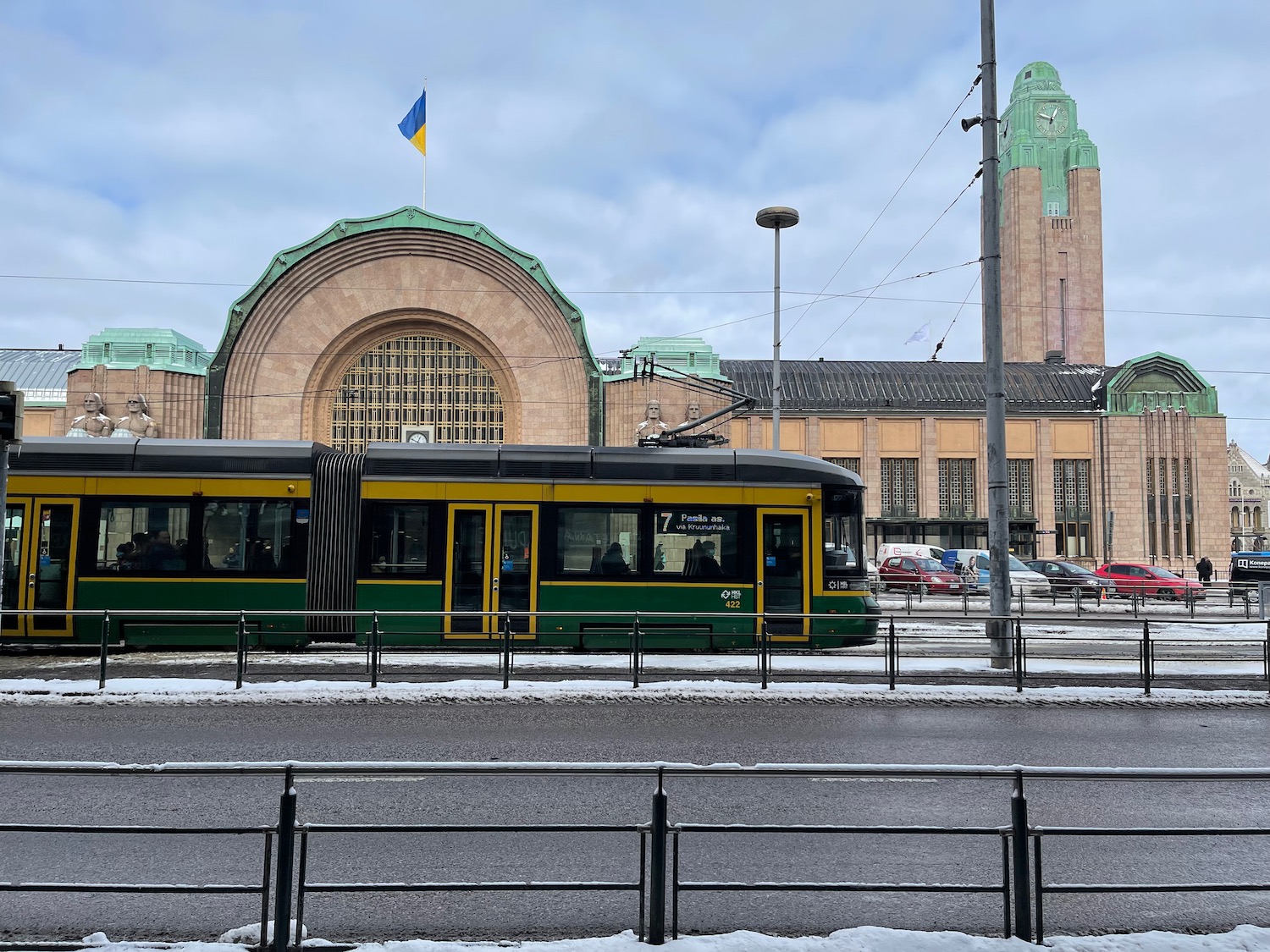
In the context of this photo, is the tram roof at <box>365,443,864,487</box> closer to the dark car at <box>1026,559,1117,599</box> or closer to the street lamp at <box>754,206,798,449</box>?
the street lamp at <box>754,206,798,449</box>

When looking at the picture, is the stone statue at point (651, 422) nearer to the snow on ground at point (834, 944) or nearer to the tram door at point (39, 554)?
the tram door at point (39, 554)

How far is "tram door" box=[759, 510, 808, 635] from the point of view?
15617 mm

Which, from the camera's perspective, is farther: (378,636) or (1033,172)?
(1033,172)

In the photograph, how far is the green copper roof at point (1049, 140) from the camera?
8175 centimetres

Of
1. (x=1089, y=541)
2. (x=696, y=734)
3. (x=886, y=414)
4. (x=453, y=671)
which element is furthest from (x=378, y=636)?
(x=1089, y=541)

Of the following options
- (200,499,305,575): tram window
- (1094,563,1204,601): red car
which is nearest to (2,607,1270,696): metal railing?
(200,499,305,575): tram window

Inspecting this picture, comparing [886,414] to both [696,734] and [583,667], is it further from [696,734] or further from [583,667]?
[696,734]

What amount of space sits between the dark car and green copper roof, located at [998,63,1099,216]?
53.5 m

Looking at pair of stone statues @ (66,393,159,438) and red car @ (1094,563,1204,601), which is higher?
pair of stone statues @ (66,393,159,438)

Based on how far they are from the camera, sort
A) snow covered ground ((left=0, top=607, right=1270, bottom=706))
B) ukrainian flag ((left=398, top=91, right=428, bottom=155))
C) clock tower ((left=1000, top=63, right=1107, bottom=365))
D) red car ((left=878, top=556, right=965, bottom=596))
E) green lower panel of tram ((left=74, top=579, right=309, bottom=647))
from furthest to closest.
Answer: clock tower ((left=1000, top=63, right=1107, bottom=365)) → ukrainian flag ((left=398, top=91, right=428, bottom=155)) → red car ((left=878, top=556, right=965, bottom=596)) → green lower panel of tram ((left=74, top=579, right=309, bottom=647)) → snow covered ground ((left=0, top=607, right=1270, bottom=706))

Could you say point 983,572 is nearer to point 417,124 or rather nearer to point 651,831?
point 417,124

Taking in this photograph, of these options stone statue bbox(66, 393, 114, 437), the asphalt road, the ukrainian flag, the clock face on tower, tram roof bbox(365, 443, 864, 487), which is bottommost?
the asphalt road

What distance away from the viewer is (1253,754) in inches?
365

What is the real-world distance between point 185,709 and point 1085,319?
84.7 metres
